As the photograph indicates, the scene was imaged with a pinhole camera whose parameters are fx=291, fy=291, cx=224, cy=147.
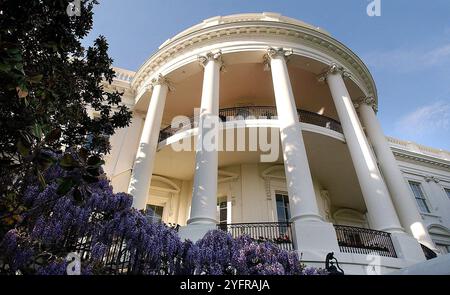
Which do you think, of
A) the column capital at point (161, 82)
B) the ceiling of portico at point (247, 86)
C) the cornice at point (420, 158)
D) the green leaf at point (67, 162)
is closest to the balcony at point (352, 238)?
the green leaf at point (67, 162)

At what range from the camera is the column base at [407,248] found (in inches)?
348

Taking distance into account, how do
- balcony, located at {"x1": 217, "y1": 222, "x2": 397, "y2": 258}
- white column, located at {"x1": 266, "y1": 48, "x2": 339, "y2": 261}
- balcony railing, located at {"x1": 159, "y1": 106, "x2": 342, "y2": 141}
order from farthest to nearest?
1. balcony railing, located at {"x1": 159, "y1": 106, "x2": 342, "y2": 141}
2. balcony, located at {"x1": 217, "y1": 222, "x2": 397, "y2": 258}
3. white column, located at {"x1": 266, "y1": 48, "x2": 339, "y2": 261}

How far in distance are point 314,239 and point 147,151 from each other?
7101 millimetres

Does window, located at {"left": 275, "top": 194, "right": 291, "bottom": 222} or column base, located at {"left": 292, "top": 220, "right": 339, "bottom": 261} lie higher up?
window, located at {"left": 275, "top": 194, "right": 291, "bottom": 222}

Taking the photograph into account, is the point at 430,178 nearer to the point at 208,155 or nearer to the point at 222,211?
the point at 222,211

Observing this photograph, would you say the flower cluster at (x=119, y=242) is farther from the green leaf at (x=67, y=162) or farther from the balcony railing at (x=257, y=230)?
the balcony railing at (x=257, y=230)

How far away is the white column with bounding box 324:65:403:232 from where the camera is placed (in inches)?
382

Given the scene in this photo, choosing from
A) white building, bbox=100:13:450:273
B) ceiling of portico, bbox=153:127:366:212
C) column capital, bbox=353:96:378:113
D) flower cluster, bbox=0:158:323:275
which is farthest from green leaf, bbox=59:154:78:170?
column capital, bbox=353:96:378:113

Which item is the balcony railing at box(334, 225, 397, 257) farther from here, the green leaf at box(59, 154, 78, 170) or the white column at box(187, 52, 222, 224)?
the green leaf at box(59, 154, 78, 170)

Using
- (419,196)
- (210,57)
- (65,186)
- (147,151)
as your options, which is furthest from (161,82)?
(419,196)

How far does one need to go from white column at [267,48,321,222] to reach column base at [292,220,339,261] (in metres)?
0.28

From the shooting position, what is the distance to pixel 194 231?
26.7 ft

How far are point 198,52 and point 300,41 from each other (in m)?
4.78
